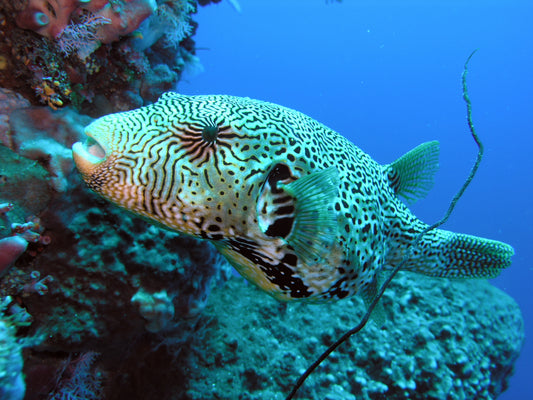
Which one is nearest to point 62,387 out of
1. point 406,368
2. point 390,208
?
point 390,208

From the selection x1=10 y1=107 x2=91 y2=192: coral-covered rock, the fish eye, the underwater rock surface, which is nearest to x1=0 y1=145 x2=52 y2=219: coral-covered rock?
x1=10 y1=107 x2=91 y2=192: coral-covered rock

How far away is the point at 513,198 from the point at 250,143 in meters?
109

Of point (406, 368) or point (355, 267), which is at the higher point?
point (355, 267)

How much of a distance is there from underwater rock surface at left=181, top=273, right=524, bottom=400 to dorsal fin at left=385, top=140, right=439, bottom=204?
2.67m

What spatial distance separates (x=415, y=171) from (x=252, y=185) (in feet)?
7.30

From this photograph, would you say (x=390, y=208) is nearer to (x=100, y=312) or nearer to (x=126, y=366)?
(x=100, y=312)

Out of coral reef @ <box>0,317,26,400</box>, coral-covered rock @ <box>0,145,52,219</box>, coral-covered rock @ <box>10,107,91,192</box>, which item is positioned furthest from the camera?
coral-covered rock @ <box>10,107,91,192</box>

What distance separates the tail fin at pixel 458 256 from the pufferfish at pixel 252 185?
→ 2.51 ft

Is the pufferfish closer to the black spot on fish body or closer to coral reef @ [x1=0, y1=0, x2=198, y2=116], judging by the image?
the black spot on fish body

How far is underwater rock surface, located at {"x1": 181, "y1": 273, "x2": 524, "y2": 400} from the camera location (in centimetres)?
417

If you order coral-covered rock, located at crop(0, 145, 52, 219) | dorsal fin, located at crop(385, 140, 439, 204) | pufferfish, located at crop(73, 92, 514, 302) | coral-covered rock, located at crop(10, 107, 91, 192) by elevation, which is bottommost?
coral-covered rock, located at crop(0, 145, 52, 219)

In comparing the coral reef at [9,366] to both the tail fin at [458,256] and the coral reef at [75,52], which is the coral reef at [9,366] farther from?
the tail fin at [458,256]

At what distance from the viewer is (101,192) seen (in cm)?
203

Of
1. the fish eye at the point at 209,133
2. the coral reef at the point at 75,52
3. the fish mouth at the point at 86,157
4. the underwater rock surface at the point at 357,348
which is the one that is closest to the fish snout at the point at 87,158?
the fish mouth at the point at 86,157
